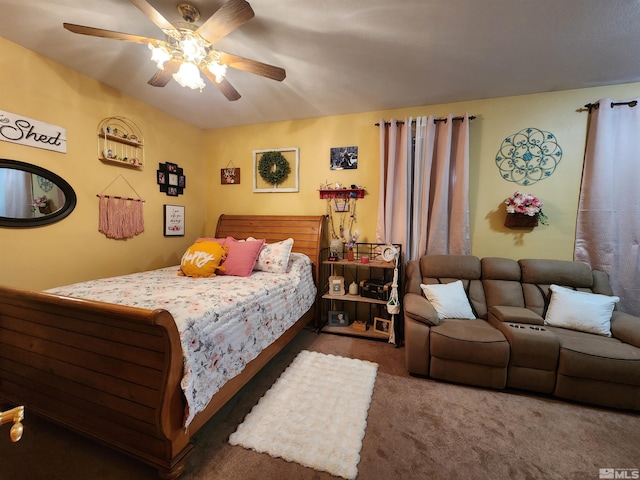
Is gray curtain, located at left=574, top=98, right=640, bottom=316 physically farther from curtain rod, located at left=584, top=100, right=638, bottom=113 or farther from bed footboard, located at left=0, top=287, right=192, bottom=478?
bed footboard, located at left=0, top=287, right=192, bottom=478

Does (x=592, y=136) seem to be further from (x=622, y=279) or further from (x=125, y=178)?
(x=125, y=178)

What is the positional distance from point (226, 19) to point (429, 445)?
267cm

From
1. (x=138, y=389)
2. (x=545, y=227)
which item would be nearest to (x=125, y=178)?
(x=138, y=389)

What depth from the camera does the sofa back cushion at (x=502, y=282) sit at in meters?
2.40

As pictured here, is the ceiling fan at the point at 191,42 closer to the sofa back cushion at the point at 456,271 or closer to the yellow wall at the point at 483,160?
the yellow wall at the point at 483,160

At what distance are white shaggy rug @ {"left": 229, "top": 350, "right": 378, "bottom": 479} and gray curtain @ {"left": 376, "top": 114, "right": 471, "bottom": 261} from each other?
153cm

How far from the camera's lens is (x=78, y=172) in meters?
2.32

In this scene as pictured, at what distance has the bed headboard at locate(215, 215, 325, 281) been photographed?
3.13 metres

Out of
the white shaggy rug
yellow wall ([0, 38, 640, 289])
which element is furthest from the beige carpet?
yellow wall ([0, 38, 640, 289])

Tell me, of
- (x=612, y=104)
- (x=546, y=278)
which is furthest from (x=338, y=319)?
(x=612, y=104)

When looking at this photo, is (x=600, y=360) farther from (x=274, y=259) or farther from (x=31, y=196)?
(x=31, y=196)

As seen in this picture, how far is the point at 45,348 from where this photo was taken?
4.64ft

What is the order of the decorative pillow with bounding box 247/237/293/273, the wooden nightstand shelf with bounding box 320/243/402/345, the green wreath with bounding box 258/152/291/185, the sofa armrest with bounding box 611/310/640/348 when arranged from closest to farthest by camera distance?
the sofa armrest with bounding box 611/310/640/348
the decorative pillow with bounding box 247/237/293/273
the wooden nightstand shelf with bounding box 320/243/402/345
the green wreath with bounding box 258/152/291/185

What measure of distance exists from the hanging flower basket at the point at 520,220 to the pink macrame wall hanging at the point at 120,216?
13.3ft
